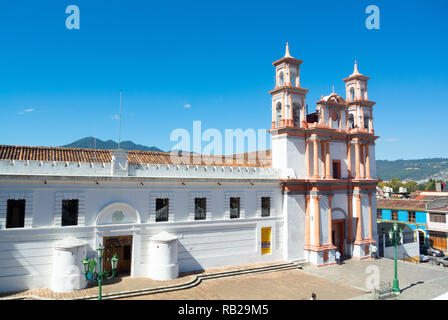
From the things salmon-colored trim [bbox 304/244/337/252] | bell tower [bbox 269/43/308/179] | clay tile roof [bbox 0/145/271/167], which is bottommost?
salmon-colored trim [bbox 304/244/337/252]

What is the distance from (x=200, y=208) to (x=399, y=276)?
47.8 ft

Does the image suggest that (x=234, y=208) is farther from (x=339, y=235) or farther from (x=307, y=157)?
(x=339, y=235)

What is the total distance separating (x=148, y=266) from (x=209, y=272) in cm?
395

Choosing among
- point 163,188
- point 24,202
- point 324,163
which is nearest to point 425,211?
Result: point 324,163

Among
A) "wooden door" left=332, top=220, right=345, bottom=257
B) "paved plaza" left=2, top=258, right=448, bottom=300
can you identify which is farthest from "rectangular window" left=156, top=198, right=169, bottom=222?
"wooden door" left=332, top=220, right=345, bottom=257

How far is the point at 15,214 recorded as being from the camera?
16.6 meters

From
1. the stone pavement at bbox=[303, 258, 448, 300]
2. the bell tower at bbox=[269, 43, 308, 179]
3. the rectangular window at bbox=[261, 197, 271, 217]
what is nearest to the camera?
the stone pavement at bbox=[303, 258, 448, 300]

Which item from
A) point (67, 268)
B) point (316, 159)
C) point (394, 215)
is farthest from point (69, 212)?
point (394, 215)

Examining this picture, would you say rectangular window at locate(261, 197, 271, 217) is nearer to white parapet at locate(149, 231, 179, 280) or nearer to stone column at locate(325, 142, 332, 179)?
stone column at locate(325, 142, 332, 179)

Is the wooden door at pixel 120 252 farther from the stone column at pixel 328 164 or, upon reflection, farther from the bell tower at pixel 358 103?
the bell tower at pixel 358 103

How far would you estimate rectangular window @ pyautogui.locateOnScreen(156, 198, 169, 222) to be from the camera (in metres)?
20.2

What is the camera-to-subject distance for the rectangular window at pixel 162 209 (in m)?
20.2

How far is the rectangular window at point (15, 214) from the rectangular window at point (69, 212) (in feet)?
6.31

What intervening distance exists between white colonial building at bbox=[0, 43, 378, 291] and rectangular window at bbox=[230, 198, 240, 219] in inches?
2.8
